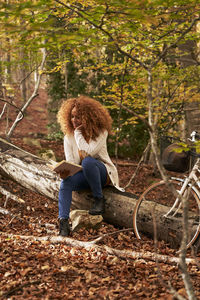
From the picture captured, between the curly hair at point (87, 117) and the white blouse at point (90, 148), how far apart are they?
0.23 feet

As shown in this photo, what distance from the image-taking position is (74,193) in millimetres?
4395

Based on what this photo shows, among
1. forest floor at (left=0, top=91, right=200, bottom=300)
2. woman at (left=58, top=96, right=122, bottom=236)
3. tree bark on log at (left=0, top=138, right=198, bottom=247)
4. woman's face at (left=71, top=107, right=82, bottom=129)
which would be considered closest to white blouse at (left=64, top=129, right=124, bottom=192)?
woman at (left=58, top=96, right=122, bottom=236)

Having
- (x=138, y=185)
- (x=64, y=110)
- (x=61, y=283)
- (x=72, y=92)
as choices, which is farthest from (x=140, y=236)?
(x=72, y=92)

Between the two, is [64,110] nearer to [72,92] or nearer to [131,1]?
[131,1]

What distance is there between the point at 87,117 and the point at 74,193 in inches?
42.9

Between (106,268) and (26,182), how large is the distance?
8.02ft

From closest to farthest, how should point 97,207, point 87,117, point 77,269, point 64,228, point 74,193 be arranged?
1. point 77,269
2. point 64,228
3. point 97,207
4. point 87,117
5. point 74,193

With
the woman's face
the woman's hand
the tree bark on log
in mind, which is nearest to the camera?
the tree bark on log

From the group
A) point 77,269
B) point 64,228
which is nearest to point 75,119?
point 64,228

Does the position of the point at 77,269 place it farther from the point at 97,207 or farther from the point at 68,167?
the point at 68,167

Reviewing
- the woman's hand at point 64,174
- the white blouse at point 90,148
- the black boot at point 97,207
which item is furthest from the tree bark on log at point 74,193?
the woman's hand at point 64,174

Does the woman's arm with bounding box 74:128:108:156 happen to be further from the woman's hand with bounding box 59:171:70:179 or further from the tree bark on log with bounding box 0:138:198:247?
the tree bark on log with bounding box 0:138:198:247

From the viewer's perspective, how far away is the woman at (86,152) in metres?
3.95

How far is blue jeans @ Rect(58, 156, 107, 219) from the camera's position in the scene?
12.9ft
